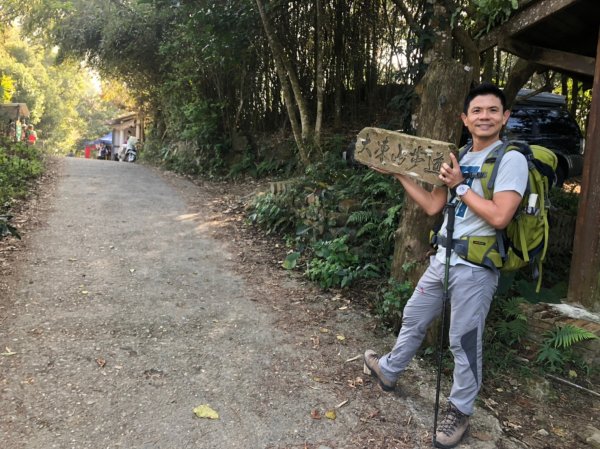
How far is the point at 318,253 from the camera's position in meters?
5.31

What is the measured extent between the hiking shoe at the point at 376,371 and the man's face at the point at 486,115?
1.66 metres

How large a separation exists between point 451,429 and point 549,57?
192 inches

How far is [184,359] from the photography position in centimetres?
345

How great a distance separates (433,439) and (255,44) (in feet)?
30.4

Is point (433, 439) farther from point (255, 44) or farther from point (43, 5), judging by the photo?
point (43, 5)

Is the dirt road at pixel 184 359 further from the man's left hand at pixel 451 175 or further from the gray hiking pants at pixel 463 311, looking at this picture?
the man's left hand at pixel 451 175

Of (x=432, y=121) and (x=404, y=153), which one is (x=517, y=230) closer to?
(x=404, y=153)

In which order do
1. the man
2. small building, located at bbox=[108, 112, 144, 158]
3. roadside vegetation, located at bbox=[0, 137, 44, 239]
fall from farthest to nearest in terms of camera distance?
small building, located at bbox=[108, 112, 144, 158] → roadside vegetation, located at bbox=[0, 137, 44, 239] → the man

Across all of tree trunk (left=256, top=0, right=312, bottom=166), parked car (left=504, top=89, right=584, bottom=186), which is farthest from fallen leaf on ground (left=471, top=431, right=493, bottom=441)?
parked car (left=504, top=89, right=584, bottom=186)

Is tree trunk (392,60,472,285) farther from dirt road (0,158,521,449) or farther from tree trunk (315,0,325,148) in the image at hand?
tree trunk (315,0,325,148)

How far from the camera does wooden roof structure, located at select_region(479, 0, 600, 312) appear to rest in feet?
13.2

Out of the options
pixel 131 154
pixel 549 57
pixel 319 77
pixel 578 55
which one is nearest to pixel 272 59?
pixel 319 77

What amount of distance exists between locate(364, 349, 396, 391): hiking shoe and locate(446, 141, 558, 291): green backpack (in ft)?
3.64

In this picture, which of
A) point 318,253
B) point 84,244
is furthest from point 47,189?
point 318,253
